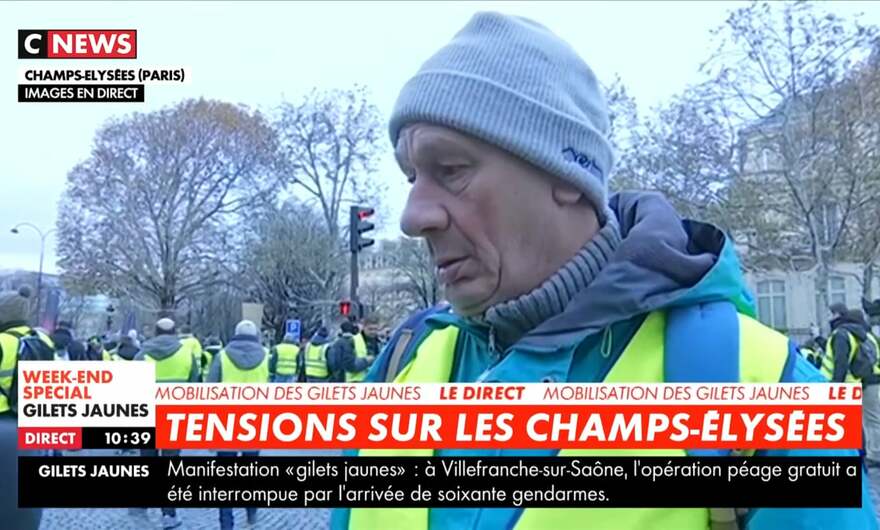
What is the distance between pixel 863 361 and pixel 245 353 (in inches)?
234

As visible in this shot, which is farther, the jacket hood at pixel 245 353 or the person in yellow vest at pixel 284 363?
the person in yellow vest at pixel 284 363

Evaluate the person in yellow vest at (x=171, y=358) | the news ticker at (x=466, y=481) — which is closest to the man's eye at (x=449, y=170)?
the news ticker at (x=466, y=481)

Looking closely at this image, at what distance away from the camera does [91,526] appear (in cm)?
688

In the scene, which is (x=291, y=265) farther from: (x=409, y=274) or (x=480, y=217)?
(x=480, y=217)

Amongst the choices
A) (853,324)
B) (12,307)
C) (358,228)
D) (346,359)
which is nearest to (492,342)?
(12,307)

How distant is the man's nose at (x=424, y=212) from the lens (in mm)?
1312

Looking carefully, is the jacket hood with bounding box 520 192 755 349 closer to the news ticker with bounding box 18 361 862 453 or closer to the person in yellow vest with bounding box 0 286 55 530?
the news ticker with bounding box 18 361 862 453

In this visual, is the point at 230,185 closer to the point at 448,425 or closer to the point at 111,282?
the point at 111,282

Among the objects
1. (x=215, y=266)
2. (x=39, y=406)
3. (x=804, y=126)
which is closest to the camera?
(x=39, y=406)

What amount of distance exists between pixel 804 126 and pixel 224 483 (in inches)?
694

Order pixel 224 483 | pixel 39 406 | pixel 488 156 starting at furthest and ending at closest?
pixel 39 406 → pixel 224 483 → pixel 488 156

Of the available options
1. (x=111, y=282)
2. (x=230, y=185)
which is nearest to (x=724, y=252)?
(x=230, y=185)

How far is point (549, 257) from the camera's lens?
1352 mm

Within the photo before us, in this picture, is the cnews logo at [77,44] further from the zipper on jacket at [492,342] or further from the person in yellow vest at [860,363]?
the person in yellow vest at [860,363]
